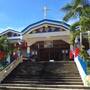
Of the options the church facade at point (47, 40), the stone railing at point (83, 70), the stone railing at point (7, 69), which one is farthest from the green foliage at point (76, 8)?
the stone railing at point (7, 69)

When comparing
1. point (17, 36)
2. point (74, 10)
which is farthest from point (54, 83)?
point (17, 36)

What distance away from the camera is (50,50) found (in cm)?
2995

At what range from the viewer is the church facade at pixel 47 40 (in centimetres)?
2844

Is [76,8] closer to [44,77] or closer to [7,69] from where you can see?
[44,77]

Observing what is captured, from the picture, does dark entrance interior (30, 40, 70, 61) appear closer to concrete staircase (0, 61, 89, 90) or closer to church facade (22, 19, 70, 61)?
church facade (22, 19, 70, 61)

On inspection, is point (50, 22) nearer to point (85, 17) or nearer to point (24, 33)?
point (24, 33)

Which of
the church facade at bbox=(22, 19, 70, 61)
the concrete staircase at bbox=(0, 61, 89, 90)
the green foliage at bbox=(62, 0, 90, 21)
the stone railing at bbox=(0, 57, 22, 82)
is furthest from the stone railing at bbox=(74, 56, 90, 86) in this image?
the church facade at bbox=(22, 19, 70, 61)

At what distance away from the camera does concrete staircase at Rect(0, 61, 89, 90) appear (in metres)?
18.5

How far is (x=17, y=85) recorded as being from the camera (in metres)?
19.2

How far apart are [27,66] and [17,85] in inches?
177

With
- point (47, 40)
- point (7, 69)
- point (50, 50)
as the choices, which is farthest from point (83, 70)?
point (50, 50)

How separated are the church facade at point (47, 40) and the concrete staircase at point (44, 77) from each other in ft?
17.5

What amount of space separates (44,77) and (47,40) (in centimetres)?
922

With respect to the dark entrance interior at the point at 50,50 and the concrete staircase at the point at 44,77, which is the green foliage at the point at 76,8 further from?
the dark entrance interior at the point at 50,50
